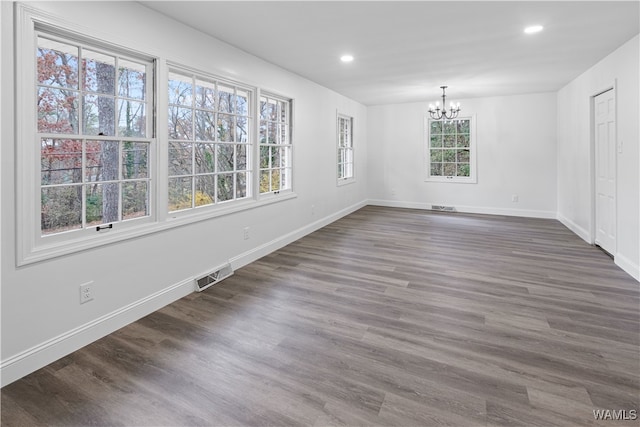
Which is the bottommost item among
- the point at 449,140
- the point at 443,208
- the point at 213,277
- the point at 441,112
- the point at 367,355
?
the point at 367,355

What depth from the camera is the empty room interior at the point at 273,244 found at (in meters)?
1.93

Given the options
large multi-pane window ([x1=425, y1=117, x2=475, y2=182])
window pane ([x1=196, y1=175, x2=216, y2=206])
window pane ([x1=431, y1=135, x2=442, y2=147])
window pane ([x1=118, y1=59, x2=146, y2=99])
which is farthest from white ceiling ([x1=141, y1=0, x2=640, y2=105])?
window pane ([x1=431, y1=135, x2=442, y2=147])

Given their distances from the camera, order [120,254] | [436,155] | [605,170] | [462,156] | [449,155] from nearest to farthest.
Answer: [120,254] → [605,170] → [462,156] → [449,155] → [436,155]

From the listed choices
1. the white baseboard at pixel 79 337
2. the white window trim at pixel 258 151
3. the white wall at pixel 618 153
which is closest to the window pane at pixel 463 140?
the white wall at pixel 618 153

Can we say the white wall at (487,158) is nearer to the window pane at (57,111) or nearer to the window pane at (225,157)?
the window pane at (225,157)

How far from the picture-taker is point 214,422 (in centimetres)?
169

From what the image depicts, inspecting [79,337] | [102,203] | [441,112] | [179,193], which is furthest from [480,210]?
[79,337]

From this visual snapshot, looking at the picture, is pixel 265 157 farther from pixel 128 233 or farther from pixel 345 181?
pixel 345 181

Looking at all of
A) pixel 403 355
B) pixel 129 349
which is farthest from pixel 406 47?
pixel 129 349

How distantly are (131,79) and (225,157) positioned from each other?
49.7 inches

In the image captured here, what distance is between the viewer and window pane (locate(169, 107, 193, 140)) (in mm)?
3162

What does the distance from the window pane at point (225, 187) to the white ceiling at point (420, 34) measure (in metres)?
1.45

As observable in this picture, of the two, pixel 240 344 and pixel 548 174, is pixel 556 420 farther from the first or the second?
pixel 548 174

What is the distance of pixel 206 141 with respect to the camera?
11.5 feet
